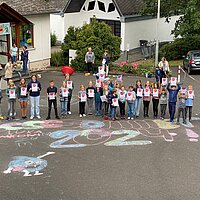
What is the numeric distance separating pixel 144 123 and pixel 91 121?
6.28ft

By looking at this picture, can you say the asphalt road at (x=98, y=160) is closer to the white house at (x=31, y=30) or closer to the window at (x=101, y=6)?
the white house at (x=31, y=30)

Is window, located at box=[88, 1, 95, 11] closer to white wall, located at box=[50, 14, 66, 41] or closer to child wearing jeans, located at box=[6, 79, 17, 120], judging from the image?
white wall, located at box=[50, 14, 66, 41]

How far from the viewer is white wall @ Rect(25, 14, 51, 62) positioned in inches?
1068

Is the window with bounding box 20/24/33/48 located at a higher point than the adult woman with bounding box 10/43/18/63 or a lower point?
higher

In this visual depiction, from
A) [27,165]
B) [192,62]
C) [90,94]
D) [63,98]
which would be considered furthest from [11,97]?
[192,62]

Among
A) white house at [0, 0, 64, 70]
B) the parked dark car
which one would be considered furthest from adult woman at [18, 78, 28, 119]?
the parked dark car

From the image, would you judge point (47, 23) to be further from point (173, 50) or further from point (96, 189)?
point (96, 189)

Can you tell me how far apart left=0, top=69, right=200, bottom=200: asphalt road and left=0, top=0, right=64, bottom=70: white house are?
34.3ft

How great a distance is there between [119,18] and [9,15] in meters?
14.6

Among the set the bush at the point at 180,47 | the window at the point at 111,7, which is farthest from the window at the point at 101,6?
the bush at the point at 180,47

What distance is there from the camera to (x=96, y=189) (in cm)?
938

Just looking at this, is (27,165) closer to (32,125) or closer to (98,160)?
(98,160)

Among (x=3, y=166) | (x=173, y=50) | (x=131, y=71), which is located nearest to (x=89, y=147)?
(x=3, y=166)

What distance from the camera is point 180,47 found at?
33.7m
